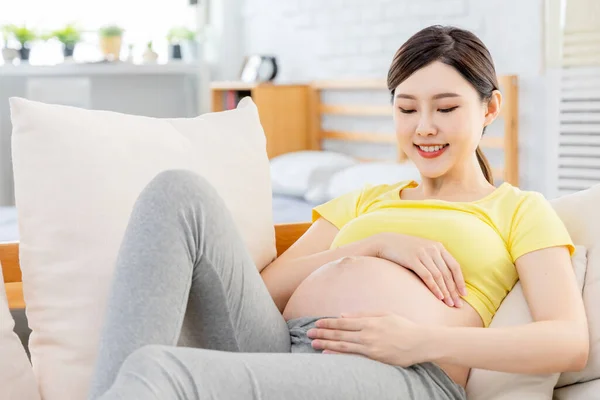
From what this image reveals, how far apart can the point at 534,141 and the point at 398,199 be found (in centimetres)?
196

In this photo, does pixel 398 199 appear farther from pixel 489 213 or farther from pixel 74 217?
pixel 74 217

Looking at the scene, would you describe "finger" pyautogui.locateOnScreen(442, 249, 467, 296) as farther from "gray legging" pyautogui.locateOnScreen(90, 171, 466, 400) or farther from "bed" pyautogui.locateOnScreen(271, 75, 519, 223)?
"bed" pyautogui.locateOnScreen(271, 75, 519, 223)

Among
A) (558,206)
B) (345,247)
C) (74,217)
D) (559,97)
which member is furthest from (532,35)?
(74,217)

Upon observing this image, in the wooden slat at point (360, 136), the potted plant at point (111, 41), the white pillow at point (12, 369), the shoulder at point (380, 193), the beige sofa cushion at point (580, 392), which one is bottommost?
the beige sofa cushion at point (580, 392)

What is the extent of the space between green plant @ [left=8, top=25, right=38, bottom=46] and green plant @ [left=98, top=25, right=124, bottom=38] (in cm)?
36

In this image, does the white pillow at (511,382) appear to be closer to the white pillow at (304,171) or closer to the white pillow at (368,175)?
the white pillow at (368,175)

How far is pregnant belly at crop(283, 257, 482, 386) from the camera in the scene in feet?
4.76

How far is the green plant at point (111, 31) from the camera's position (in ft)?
15.8

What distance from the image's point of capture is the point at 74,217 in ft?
4.97

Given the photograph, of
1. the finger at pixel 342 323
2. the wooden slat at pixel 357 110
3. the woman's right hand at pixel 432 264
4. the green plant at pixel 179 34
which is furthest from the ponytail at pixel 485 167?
the green plant at pixel 179 34

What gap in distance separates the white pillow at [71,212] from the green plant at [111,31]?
11.0 feet

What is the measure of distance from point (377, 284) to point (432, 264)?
10cm

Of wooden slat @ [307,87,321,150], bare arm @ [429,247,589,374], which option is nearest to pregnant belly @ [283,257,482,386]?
bare arm @ [429,247,589,374]

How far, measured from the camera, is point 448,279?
1.49 m
